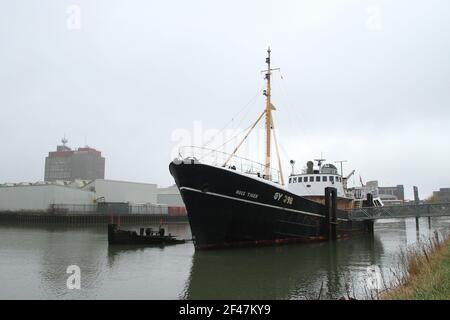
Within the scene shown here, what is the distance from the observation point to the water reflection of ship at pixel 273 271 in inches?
500

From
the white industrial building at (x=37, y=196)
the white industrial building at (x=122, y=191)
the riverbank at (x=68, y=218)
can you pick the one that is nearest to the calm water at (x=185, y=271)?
the riverbank at (x=68, y=218)

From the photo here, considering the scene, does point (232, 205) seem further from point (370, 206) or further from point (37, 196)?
point (37, 196)

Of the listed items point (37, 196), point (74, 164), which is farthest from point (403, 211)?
point (74, 164)

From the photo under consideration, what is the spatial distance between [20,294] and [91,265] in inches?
226

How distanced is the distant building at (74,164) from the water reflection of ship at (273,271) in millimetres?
129071

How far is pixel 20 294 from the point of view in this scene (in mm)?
12273

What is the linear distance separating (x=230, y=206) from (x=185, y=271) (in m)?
A: 4.77

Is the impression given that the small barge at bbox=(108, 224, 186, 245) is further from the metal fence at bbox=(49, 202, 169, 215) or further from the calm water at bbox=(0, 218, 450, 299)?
the metal fence at bbox=(49, 202, 169, 215)

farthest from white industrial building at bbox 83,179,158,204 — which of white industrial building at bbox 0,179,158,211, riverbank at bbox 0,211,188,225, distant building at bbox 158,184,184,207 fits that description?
distant building at bbox 158,184,184,207

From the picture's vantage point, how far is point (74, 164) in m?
145

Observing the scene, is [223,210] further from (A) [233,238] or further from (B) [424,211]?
A: (B) [424,211]

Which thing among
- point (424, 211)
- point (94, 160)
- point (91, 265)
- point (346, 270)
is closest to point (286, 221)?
point (346, 270)

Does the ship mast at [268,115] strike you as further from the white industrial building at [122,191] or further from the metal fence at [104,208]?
the white industrial building at [122,191]
